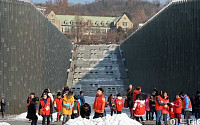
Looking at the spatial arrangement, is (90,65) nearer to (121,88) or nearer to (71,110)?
(121,88)

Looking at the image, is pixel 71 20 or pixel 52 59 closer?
pixel 52 59

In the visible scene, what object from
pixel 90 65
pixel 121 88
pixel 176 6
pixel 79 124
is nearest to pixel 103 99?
pixel 79 124

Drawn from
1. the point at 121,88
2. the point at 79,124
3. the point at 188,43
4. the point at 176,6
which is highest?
the point at 176,6

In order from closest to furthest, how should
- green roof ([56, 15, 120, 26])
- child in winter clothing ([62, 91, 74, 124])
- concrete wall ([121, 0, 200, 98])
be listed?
child in winter clothing ([62, 91, 74, 124])
concrete wall ([121, 0, 200, 98])
green roof ([56, 15, 120, 26])

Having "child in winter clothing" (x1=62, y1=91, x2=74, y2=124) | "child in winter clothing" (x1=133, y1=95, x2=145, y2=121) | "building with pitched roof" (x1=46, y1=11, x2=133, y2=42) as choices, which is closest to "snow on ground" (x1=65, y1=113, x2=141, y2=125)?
"child in winter clothing" (x1=62, y1=91, x2=74, y2=124)

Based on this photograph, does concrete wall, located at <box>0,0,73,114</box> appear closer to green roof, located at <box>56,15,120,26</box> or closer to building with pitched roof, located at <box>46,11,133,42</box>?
building with pitched roof, located at <box>46,11,133,42</box>

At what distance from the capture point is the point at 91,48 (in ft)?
193

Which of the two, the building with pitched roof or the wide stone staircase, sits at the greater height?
the building with pitched roof

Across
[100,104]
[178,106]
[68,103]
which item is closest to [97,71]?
[178,106]

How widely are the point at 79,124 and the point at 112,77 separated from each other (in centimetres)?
3549

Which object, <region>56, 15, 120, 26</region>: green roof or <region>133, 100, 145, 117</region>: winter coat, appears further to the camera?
<region>56, 15, 120, 26</region>: green roof

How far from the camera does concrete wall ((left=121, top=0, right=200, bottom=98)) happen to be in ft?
80.0

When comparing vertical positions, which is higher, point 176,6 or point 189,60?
point 176,6

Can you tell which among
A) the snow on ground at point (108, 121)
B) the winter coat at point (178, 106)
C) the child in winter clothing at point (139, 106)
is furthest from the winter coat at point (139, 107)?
the snow on ground at point (108, 121)
